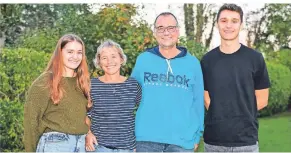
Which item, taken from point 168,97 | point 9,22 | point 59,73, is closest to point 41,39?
point 9,22

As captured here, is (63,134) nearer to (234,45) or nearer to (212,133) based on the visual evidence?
(212,133)

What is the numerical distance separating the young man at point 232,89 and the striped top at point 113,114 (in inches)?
24.3

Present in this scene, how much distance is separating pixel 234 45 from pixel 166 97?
68cm

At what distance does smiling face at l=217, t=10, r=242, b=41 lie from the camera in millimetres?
3645

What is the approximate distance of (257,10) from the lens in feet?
41.9

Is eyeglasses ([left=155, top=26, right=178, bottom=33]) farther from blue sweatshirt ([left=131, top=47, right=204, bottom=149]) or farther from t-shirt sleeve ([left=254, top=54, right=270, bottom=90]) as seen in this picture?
t-shirt sleeve ([left=254, top=54, right=270, bottom=90])

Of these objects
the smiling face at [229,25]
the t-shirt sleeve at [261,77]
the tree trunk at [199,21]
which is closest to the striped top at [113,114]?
the smiling face at [229,25]

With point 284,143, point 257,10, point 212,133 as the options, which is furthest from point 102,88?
point 257,10

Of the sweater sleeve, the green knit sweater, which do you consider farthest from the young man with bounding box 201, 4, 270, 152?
the sweater sleeve

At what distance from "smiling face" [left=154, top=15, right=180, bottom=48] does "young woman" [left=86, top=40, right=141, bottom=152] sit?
1.28 feet

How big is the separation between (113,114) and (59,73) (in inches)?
20.2

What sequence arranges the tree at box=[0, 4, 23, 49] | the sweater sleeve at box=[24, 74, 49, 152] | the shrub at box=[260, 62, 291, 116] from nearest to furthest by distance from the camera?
the sweater sleeve at box=[24, 74, 49, 152] → the tree at box=[0, 4, 23, 49] → the shrub at box=[260, 62, 291, 116]

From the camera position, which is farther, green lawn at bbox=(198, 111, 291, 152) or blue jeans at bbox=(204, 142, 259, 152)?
green lawn at bbox=(198, 111, 291, 152)

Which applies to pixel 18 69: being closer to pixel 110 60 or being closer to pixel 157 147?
pixel 110 60
